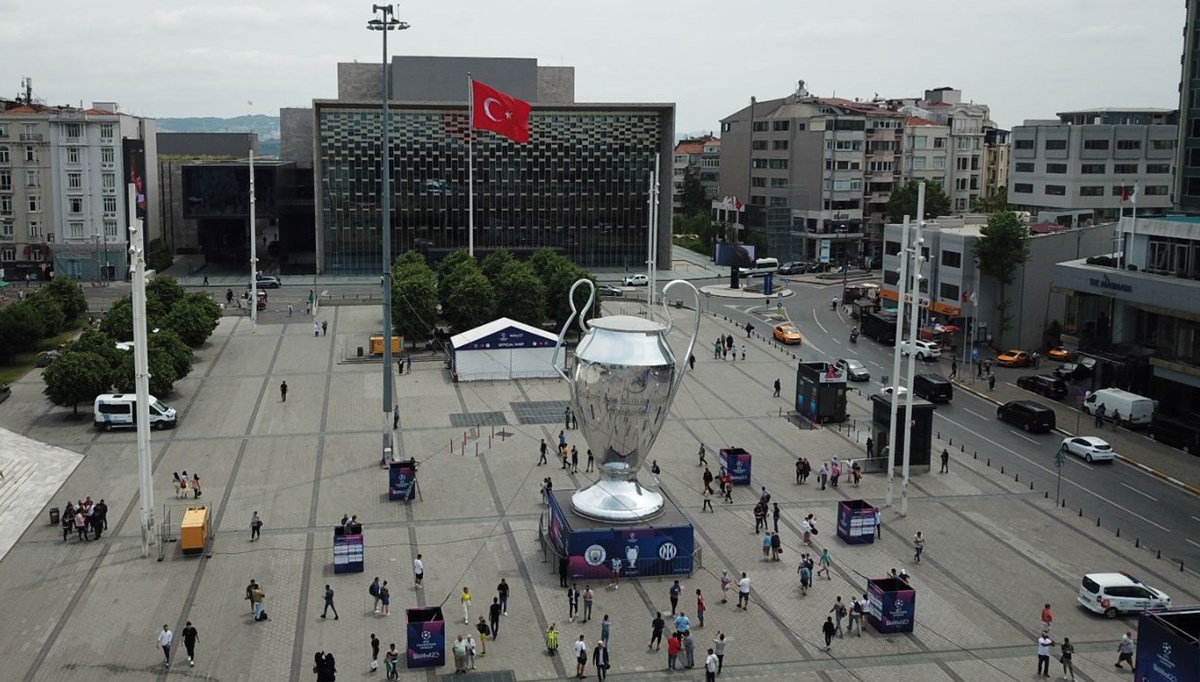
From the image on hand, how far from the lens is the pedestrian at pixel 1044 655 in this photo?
27781mm

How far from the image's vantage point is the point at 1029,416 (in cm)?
5206

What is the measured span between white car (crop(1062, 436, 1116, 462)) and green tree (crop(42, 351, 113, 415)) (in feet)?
129

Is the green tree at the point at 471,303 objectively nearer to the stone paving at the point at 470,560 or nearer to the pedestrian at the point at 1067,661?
the stone paving at the point at 470,560

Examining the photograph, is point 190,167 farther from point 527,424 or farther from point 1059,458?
point 1059,458

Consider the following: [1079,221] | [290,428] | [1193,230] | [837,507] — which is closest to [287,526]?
[290,428]

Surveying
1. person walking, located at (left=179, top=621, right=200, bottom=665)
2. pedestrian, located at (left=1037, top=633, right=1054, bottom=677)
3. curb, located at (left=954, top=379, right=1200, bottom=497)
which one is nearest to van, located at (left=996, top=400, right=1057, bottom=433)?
curb, located at (left=954, top=379, right=1200, bottom=497)

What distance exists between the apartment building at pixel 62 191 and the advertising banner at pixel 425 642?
76893 mm

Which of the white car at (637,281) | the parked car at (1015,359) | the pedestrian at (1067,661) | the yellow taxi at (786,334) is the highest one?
the white car at (637,281)

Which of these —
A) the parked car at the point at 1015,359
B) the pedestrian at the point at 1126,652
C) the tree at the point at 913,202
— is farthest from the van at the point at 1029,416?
the tree at the point at 913,202

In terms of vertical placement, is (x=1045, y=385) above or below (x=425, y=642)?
above

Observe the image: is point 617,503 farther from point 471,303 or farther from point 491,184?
point 491,184

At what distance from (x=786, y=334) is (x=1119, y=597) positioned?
138 ft

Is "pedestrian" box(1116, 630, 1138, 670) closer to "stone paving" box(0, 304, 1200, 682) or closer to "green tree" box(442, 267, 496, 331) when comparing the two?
"stone paving" box(0, 304, 1200, 682)

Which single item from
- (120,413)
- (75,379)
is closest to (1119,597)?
(120,413)
